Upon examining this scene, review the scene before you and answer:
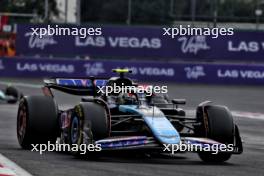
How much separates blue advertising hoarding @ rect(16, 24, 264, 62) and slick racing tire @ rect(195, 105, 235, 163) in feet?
74.8

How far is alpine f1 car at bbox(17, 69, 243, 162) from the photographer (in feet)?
33.9

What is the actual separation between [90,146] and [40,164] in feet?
2.50

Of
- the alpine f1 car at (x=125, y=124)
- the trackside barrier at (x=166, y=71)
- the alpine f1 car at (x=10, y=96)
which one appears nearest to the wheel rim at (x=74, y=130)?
the alpine f1 car at (x=125, y=124)

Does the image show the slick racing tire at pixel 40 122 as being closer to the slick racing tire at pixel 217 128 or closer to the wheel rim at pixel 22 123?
the wheel rim at pixel 22 123

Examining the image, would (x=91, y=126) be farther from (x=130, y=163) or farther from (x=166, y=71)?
(x=166, y=71)

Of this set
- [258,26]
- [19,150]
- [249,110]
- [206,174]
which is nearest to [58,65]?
[258,26]

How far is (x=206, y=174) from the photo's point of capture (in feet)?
30.6

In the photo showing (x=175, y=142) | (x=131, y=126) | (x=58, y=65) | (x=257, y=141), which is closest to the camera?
(x=175, y=142)

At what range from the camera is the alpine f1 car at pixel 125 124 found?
1034 cm

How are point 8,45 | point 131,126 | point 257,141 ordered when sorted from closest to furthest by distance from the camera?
1. point 131,126
2. point 257,141
3. point 8,45

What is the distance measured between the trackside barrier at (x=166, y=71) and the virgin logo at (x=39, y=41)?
885 millimetres

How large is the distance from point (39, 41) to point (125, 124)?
23624 millimetres

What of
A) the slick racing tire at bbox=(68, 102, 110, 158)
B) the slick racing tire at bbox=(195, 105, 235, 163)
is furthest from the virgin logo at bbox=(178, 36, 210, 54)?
the slick racing tire at bbox=(68, 102, 110, 158)

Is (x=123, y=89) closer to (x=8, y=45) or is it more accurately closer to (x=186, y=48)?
(x=186, y=48)
